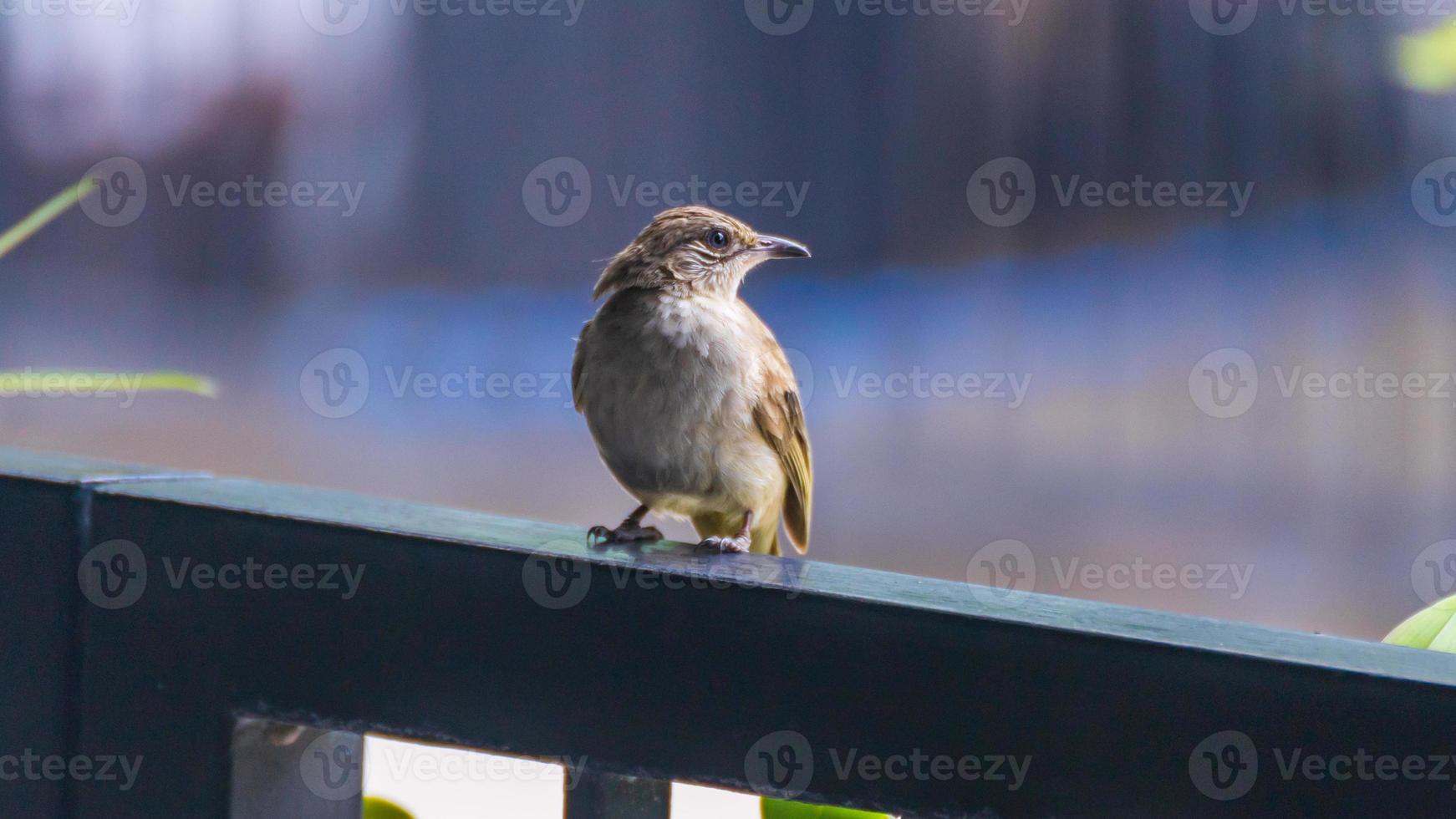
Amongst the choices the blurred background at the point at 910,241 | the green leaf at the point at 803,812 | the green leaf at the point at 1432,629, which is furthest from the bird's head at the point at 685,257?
the green leaf at the point at 1432,629

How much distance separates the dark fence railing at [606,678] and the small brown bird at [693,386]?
88cm

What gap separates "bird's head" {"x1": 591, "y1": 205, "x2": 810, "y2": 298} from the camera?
90.2 inches

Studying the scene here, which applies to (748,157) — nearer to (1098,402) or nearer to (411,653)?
(1098,402)

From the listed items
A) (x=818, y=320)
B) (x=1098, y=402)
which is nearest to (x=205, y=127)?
(x=818, y=320)

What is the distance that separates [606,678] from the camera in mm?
927

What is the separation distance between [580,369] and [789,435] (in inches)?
17.5

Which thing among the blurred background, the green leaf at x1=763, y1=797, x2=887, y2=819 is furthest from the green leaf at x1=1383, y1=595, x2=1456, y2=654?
the blurred background

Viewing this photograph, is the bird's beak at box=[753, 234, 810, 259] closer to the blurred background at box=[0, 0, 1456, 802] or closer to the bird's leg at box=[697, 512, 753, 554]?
the bird's leg at box=[697, 512, 753, 554]

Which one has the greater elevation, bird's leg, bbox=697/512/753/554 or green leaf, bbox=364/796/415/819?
bird's leg, bbox=697/512/753/554

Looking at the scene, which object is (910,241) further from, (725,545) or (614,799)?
(614,799)

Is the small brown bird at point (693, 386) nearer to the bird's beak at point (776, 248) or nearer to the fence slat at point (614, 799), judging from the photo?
the bird's beak at point (776, 248)

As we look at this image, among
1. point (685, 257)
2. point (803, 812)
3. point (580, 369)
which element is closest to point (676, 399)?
point (580, 369)

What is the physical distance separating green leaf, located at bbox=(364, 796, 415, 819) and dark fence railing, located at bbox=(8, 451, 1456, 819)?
1.20ft

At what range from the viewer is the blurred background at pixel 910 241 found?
3.31m
